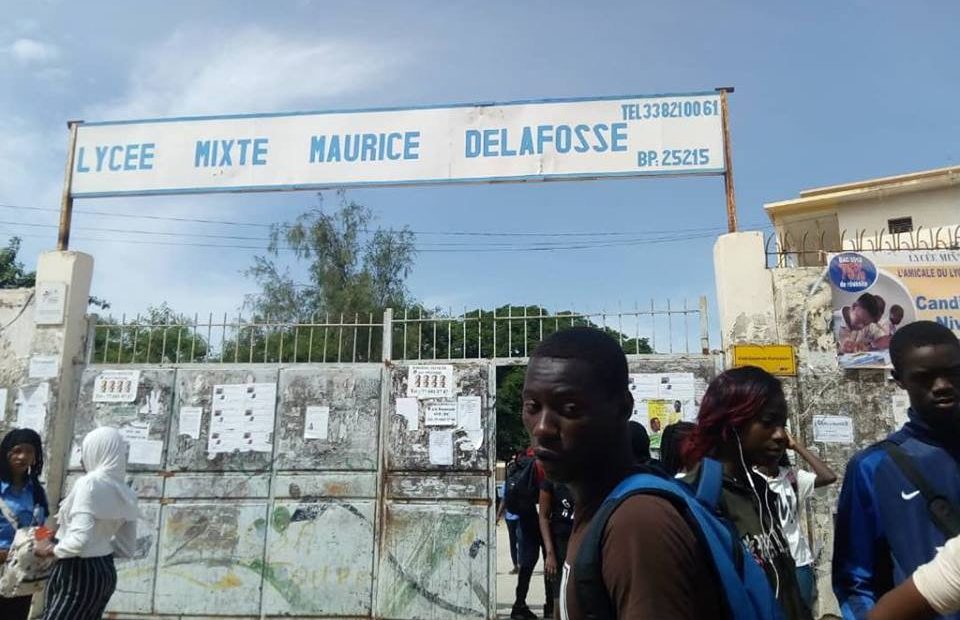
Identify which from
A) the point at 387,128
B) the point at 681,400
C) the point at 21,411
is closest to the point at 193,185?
the point at 387,128

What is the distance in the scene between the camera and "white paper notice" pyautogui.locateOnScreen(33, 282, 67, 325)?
22.3ft

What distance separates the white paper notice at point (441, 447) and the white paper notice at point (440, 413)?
3.4 inches

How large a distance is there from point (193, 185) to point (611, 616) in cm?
709

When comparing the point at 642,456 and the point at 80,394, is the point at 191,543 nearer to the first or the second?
the point at 80,394

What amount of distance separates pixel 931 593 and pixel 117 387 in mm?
6753

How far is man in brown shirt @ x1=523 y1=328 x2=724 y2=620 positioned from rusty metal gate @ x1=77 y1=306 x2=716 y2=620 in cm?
456

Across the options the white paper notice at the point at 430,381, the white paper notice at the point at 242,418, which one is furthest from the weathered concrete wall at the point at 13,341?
the white paper notice at the point at 430,381

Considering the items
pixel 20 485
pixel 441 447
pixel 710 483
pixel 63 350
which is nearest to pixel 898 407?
pixel 441 447

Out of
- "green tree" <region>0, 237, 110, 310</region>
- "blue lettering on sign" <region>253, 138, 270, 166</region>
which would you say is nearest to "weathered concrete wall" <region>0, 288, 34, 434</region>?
"blue lettering on sign" <region>253, 138, 270, 166</region>

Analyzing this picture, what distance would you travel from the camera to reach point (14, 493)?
445 cm

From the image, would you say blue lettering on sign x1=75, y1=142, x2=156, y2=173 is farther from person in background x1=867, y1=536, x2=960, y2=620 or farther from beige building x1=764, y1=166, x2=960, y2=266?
beige building x1=764, y1=166, x2=960, y2=266

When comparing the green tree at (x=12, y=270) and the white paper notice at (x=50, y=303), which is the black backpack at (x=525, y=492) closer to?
the white paper notice at (x=50, y=303)

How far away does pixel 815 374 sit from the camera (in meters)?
5.95

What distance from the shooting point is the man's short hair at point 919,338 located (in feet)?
7.29
